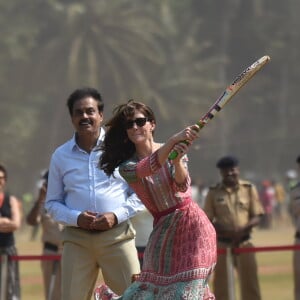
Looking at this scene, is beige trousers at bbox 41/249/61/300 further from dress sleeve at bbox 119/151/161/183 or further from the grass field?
dress sleeve at bbox 119/151/161/183

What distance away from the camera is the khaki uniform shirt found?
38.1ft

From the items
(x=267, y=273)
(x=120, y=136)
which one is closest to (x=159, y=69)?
(x=267, y=273)

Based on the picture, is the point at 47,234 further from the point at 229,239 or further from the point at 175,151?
the point at 175,151

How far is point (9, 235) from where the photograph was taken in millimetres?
11016

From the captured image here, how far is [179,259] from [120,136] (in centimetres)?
77

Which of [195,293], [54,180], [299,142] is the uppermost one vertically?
[299,142]

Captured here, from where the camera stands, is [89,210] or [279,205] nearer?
[89,210]

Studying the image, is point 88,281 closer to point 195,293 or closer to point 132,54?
point 195,293

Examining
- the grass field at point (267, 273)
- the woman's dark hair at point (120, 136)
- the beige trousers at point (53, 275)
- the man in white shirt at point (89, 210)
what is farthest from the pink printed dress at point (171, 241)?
the grass field at point (267, 273)

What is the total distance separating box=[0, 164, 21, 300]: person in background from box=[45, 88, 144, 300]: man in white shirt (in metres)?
2.89

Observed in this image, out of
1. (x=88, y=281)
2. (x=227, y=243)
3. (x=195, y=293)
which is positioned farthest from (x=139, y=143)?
(x=227, y=243)

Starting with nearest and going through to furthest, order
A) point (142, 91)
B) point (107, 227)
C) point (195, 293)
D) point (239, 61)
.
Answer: point (195, 293) < point (107, 227) < point (142, 91) < point (239, 61)

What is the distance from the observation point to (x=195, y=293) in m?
6.41

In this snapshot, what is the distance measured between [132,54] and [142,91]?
7.75 ft
